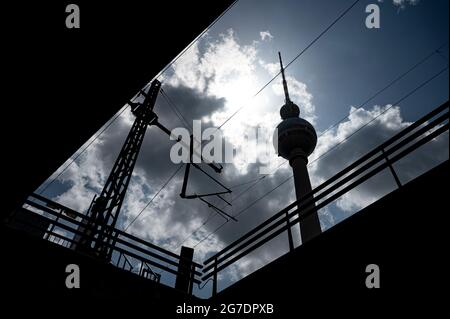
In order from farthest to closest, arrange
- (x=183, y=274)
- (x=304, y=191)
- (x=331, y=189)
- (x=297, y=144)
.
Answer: (x=297, y=144), (x=304, y=191), (x=183, y=274), (x=331, y=189)

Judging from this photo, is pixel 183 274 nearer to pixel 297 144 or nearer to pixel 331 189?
pixel 331 189

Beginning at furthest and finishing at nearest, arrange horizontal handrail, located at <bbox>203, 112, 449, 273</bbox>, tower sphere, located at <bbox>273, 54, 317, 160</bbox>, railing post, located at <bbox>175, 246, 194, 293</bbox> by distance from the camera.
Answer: tower sphere, located at <bbox>273, 54, 317, 160</bbox>
railing post, located at <bbox>175, 246, 194, 293</bbox>
horizontal handrail, located at <bbox>203, 112, 449, 273</bbox>

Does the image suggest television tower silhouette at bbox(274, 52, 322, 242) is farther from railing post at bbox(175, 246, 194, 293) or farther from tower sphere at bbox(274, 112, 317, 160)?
railing post at bbox(175, 246, 194, 293)

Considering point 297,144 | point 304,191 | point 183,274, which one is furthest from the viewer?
point 297,144

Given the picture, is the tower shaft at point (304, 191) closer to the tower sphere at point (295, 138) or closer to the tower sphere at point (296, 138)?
the tower sphere at point (295, 138)

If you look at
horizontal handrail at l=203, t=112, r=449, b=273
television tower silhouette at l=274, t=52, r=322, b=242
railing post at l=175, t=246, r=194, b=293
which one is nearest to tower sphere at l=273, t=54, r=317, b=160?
television tower silhouette at l=274, t=52, r=322, b=242

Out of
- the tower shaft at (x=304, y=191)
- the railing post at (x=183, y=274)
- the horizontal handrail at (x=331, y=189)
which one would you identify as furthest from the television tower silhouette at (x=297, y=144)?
the horizontal handrail at (x=331, y=189)

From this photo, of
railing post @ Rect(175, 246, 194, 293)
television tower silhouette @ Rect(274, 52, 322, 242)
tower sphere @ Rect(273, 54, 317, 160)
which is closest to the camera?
railing post @ Rect(175, 246, 194, 293)

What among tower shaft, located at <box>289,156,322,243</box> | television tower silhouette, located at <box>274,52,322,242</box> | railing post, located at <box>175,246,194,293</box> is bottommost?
railing post, located at <box>175,246,194,293</box>

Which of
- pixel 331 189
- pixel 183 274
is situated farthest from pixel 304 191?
pixel 331 189

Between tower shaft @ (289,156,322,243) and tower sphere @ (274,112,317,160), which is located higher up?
tower sphere @ (274,112,317,160)

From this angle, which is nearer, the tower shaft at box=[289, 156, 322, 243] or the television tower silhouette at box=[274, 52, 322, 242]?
the tower shaft at box=[289, 156, 322, 243]

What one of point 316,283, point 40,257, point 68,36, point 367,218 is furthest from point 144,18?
point 40,257

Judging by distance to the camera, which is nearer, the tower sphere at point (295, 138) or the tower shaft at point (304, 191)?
the tower shaft at point (304, 191)
